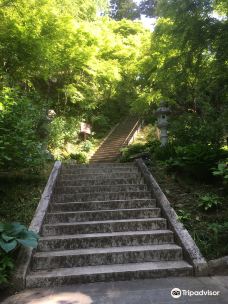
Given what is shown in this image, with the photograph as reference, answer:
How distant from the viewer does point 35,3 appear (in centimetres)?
893

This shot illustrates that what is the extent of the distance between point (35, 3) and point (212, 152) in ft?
23.2

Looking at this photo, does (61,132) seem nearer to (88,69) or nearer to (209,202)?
(88,69)

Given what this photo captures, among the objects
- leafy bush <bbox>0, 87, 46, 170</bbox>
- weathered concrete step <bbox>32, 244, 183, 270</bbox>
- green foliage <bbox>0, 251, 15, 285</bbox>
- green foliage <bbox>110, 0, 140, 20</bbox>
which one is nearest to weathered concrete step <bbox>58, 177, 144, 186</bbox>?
leafy bush <bbox>0, 87, 46, 170</bbox>

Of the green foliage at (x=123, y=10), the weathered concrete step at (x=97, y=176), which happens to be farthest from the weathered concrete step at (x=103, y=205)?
the green foliage at (x=123, y=10)

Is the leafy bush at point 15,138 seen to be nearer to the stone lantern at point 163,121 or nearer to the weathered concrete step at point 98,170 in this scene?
the weathered concrete step at point 98,170

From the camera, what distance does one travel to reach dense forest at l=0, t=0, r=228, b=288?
6066 mm

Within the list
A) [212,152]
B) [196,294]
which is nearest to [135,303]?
[196,294]

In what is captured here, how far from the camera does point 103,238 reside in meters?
4.45

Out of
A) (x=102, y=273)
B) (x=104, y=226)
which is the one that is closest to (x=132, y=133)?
(x=104, y=226)

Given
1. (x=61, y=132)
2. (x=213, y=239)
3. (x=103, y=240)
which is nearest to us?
(x=213, y=239)

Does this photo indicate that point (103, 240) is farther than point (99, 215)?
No

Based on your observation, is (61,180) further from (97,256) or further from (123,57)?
(123,57)

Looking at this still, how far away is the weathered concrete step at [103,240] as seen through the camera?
4.38 metres

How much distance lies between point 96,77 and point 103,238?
1033cm
